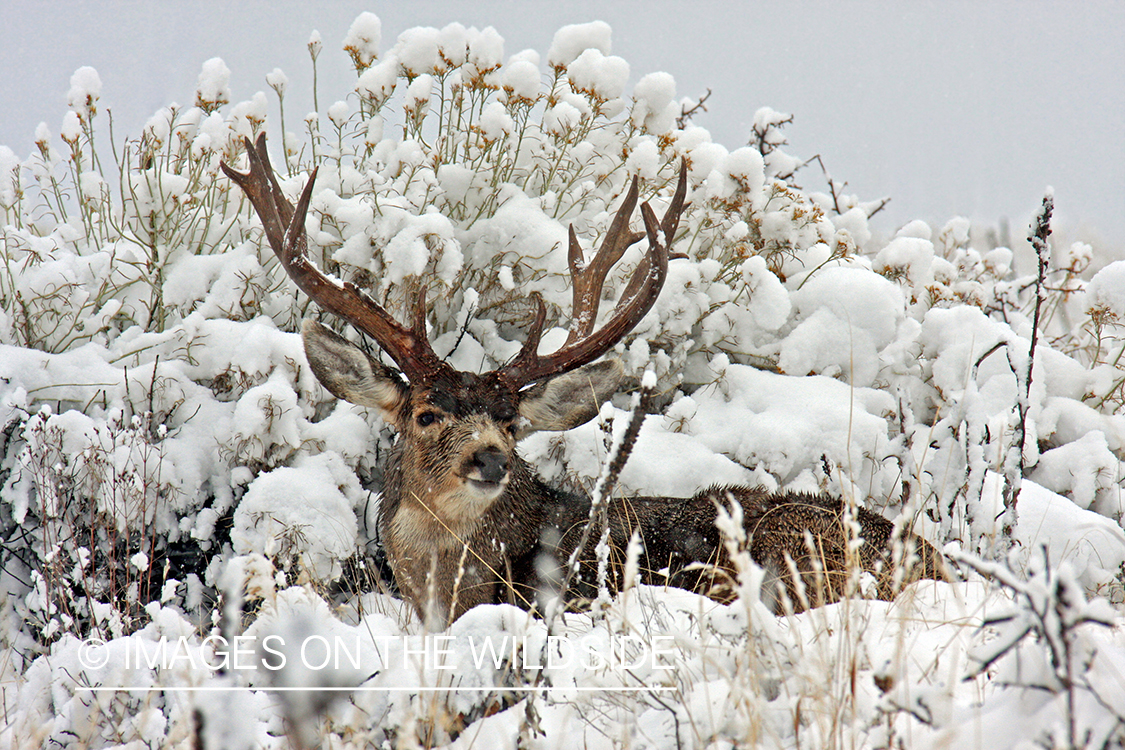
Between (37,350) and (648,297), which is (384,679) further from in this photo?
(37,350)

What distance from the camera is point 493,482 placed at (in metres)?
3.52

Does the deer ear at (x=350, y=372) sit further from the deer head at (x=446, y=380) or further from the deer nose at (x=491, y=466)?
the deer nose at (x=491, y=466)

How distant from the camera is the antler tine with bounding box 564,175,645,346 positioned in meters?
4.45

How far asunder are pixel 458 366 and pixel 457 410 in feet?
4.35

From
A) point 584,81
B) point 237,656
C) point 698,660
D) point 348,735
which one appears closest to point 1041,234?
point 698,660

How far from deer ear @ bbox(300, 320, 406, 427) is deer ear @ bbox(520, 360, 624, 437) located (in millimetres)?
684

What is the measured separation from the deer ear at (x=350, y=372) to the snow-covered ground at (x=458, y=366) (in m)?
0.47

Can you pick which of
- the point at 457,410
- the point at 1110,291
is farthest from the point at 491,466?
the point at 1110,291

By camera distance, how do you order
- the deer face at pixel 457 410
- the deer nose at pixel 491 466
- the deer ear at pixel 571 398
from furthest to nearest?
1. the deer ear at pixel 571 398
2. the deer face at pixel 457 410
3. the deer nose at pixel 491 466

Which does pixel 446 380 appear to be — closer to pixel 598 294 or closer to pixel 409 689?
pixel 598 294

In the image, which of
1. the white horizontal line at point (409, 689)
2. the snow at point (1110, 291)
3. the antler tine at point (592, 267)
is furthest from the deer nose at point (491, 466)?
the snow at point (1110, 291)

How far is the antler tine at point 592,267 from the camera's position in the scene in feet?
14.6

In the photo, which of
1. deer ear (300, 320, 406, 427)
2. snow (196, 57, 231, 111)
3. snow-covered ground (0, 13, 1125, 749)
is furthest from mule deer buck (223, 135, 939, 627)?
snow (196, 57, 231, 111)

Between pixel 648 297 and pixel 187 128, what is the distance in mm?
3797
